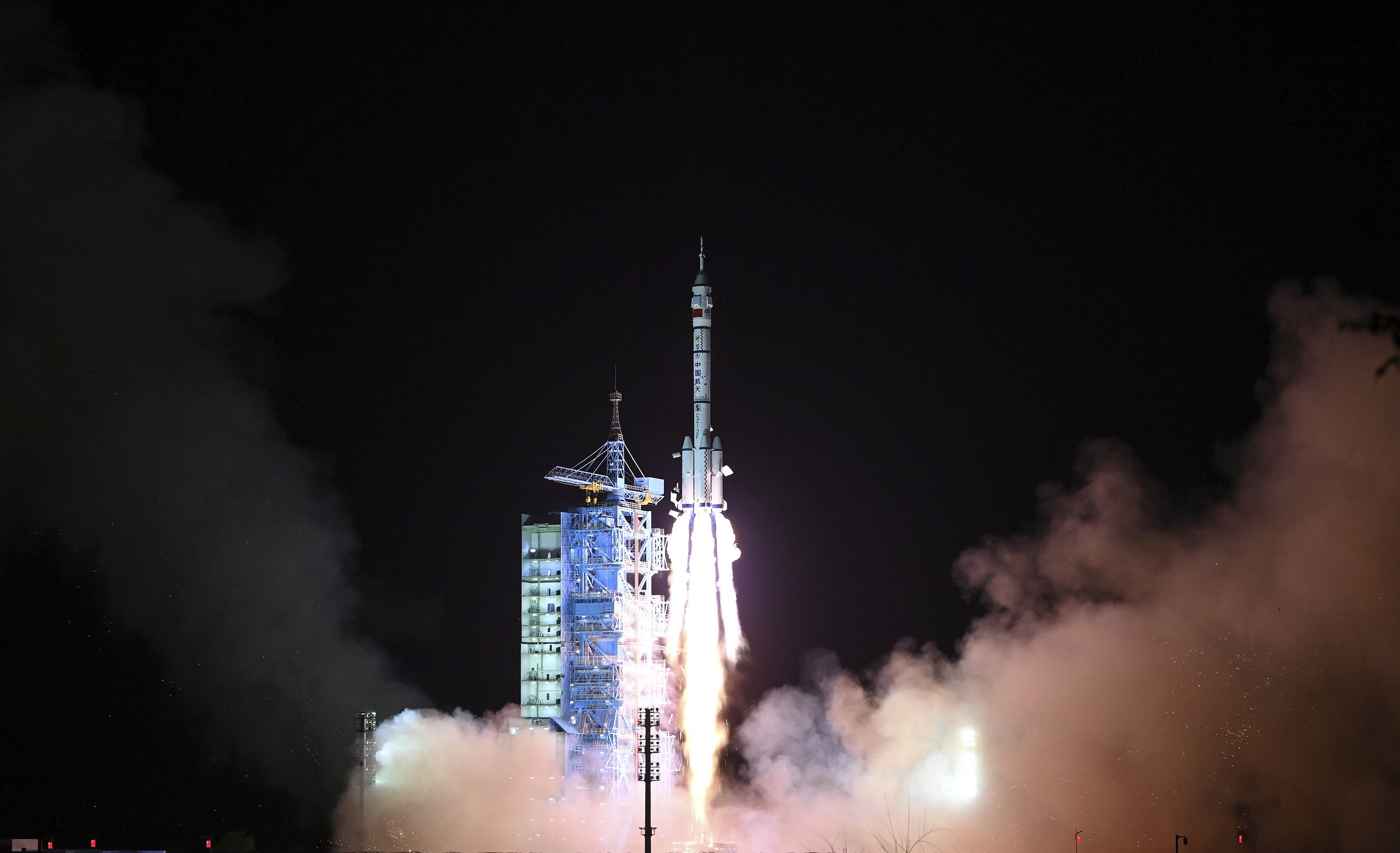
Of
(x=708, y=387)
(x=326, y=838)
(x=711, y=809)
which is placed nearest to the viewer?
(x=708, y=387)

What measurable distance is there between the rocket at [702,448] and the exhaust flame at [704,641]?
131 centimetres

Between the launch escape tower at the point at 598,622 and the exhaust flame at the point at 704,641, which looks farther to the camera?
the launch escape tower at the point at 598,622

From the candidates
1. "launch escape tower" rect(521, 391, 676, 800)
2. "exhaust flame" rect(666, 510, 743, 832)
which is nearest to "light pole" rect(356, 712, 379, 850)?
"launch escape tower" rect(521, 391, 676, 800)

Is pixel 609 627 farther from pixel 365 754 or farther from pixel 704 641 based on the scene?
pixel 365 754

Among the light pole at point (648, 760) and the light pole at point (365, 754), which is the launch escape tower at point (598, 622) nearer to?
the light pole at point (648, 760)

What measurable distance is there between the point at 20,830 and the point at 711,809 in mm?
24169

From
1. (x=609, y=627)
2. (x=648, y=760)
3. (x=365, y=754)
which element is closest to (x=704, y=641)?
(x=609, y=627)

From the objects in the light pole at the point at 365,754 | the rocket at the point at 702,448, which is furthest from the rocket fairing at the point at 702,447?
the light pole at the point at 365,754

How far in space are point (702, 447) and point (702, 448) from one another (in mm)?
18

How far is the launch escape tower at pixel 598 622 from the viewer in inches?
2269

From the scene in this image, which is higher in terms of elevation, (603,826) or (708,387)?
(708,387)

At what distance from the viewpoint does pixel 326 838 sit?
58.7 m

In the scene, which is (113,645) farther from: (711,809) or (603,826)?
(711,809)

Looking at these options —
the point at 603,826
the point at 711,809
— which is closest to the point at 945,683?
the point at 711,809
